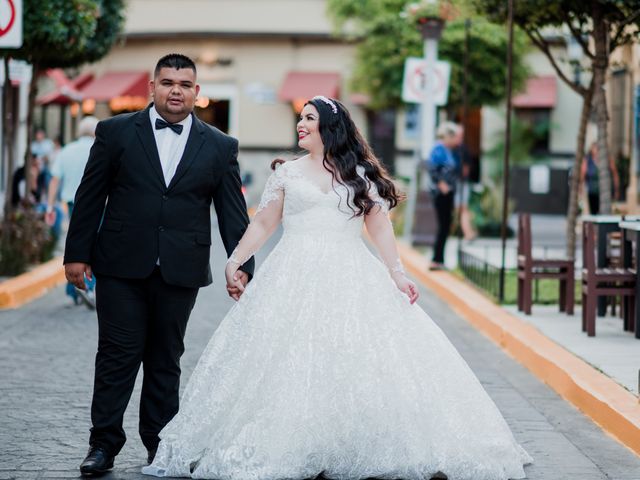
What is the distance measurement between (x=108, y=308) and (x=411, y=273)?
1214 cm

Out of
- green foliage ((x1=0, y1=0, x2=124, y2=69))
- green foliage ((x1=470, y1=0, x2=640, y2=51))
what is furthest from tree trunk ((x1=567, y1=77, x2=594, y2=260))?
green foliage ((x1=0, y1=0, x2=124, y2=69))

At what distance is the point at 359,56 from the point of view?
29969 mm

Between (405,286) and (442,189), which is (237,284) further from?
(442,189)

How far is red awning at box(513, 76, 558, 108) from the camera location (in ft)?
117

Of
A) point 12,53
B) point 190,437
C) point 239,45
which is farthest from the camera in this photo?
point 239,45

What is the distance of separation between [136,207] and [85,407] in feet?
7.09

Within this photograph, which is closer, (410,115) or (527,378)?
(527,378)

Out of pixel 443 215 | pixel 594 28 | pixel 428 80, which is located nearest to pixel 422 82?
pixel 428 80

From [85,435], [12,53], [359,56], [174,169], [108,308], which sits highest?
[359,56]

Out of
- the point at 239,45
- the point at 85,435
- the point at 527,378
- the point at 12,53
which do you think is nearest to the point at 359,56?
the point at 239,45

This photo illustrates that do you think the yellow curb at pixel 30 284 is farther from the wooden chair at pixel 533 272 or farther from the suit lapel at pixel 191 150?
the suit lapel at pixel 191 150

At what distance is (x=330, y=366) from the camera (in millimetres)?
6219

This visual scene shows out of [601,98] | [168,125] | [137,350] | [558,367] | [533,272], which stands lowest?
[558,367]

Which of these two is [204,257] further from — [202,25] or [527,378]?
[202,25]
